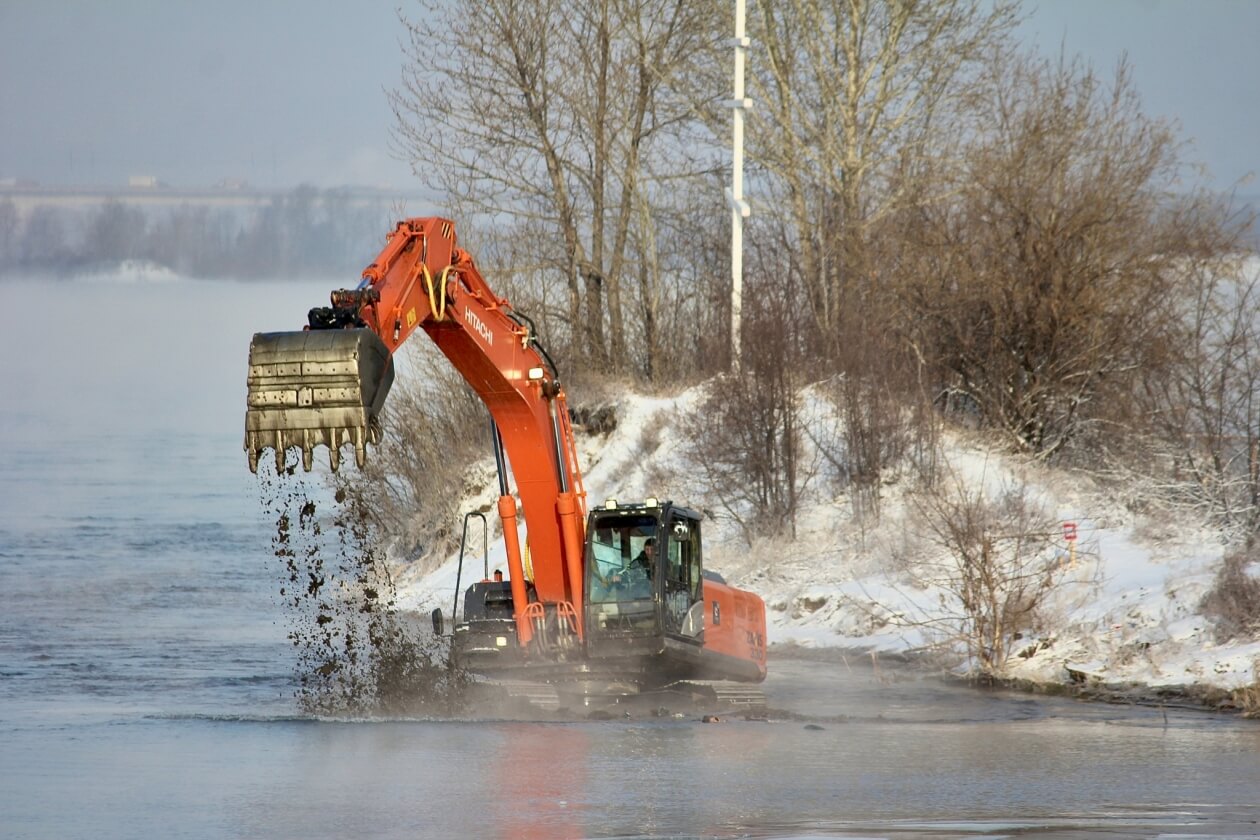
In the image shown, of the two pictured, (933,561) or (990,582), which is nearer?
(990,582)

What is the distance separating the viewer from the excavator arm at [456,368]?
43.6 ft

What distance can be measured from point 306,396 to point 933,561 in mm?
16694

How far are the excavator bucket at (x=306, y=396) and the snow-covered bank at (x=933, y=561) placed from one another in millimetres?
12007

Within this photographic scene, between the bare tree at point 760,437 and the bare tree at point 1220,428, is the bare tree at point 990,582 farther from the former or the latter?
the bare tree at point 760,437

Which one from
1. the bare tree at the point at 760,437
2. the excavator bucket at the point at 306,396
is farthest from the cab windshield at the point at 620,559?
the bare tree at the point at 760,437

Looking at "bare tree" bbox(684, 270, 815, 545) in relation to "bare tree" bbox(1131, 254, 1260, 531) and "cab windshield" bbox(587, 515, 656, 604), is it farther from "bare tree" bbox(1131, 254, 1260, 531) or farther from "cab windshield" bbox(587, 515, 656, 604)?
"cab windshield" bbox(587, 515, 656, 604)

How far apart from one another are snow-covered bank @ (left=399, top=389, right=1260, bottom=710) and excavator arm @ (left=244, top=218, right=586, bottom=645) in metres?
7.58

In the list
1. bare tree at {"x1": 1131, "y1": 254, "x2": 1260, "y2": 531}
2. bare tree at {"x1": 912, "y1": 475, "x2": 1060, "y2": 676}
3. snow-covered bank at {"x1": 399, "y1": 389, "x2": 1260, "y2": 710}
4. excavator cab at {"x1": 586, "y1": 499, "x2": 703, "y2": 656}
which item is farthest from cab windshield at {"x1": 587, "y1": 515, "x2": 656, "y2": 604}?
bare tree at {"x1": 1131, "y1": 254, "x2": 1260, "y2": 531}

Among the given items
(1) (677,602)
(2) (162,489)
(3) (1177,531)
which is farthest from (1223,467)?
(2) (162,489)

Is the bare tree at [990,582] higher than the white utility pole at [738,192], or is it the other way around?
the white utility pole at [738,192]

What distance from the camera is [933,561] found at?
28.0 metres

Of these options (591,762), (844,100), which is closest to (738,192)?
(844,100)

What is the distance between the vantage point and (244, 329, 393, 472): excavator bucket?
13250mm

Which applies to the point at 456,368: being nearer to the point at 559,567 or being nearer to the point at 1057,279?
the point at 559,567
